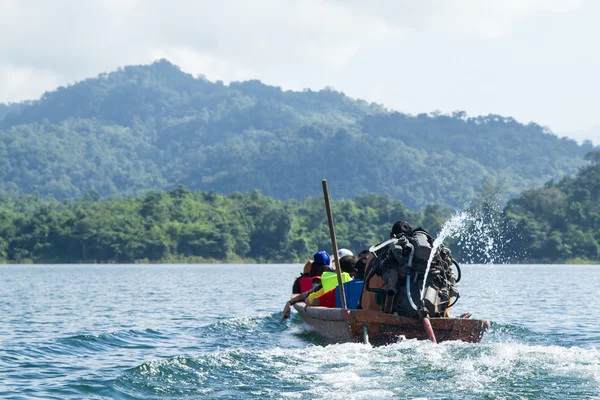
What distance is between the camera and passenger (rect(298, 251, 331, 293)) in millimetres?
24344

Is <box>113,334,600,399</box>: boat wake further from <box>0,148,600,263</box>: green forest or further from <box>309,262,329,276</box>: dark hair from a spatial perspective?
<box>0,148,600,263</box>: green forest

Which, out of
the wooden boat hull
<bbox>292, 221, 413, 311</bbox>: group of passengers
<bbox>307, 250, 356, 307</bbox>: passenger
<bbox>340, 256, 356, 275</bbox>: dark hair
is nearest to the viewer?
the wooden boat hull

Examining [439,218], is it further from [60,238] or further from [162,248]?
[60,238]

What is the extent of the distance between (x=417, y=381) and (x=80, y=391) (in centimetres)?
487

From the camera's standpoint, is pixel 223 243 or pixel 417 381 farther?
pixel 223 243

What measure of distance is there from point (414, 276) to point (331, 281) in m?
5.09

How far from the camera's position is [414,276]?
1661 cm

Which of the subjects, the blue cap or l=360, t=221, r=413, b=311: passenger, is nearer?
l=360, t=221, r=413, b=311: passenger

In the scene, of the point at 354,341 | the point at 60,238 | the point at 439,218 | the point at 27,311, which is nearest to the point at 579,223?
the point at 439,218

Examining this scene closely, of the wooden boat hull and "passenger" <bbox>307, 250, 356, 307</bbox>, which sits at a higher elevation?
"passenger" <bbox>307, 250, 356, 307</bbox>

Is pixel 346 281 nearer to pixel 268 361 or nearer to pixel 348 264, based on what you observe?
pixel 348 264

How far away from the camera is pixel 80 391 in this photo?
553 inches

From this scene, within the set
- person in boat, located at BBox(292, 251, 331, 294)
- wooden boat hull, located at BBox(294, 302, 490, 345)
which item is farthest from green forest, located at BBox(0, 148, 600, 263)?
wooden boat hull, located at BBox(294, 302, 490, 345)

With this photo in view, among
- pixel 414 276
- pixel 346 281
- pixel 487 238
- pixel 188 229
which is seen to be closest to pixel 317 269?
pixel 346 281
